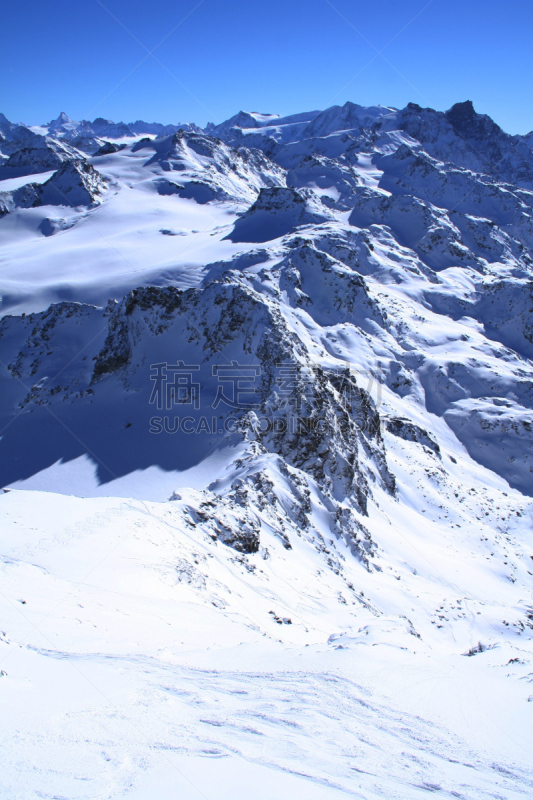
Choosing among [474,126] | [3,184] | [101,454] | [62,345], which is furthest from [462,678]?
[474,126]

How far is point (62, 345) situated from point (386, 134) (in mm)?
159043

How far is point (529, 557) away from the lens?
31.6 meters

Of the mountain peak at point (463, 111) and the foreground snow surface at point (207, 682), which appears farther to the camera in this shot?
the mountain peak at point (463, 111)

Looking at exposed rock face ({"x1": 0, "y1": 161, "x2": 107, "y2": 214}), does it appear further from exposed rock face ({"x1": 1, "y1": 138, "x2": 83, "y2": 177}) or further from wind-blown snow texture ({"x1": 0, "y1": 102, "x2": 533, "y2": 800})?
exposed rock face ({"x1": 1, "y1": 138, "x2": 83, "y2": 177})

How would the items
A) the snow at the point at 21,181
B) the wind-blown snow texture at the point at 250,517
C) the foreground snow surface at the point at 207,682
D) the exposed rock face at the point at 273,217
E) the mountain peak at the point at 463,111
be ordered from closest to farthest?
1. the foreground snow surface at the point at 207,682
2. the wind-blown snow texture at the point at 250,517
3. the exposed rock face at the point at 273,217
4. the snow at the point at 21,181
5. the mountain peak at the point at 463,111

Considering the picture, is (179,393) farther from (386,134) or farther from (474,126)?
(474,126)

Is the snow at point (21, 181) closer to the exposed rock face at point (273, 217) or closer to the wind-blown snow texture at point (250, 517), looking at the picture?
the wind-blown snow texture at point (250, 517)

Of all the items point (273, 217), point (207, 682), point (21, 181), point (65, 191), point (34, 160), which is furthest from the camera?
point (34, 160)

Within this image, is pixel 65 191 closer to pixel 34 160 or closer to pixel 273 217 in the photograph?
pixel 34 160

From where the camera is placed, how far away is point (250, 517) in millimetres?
17406

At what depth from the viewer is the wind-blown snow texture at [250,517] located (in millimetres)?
5289

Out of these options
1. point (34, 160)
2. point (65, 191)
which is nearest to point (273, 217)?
point (65, 191)

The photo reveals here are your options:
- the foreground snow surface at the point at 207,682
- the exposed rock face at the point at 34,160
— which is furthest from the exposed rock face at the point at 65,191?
the foreground snow surface at the point at 207,682

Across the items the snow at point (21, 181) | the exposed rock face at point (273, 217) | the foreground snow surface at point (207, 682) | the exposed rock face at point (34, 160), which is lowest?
the foreground snow surface at point (207, 682)
